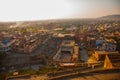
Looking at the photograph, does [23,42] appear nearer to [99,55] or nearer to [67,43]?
[67,43]

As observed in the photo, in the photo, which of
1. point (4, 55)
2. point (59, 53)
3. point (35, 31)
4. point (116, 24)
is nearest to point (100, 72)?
point (59, 53)

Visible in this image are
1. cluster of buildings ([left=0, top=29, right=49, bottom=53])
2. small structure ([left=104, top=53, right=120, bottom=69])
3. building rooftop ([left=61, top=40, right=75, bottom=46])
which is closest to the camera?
small structure ([left=104, top=53, right=120, bottom=69])

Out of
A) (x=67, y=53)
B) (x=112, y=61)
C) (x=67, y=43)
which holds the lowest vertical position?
(x=112, y=61)

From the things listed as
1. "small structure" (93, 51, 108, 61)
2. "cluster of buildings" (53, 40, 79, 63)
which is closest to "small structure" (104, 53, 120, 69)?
"small structure" (93, 51, 108, 61)

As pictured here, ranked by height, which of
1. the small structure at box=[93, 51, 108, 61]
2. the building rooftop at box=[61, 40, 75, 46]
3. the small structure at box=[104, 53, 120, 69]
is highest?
the building rooftop at box=[61, 40, 75, 46]

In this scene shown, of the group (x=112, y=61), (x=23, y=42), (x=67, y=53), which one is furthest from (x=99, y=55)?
(x=23, y=42)

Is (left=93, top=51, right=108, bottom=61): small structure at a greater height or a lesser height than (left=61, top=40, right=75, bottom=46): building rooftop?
lesser

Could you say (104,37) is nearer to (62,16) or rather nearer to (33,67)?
(62,16)

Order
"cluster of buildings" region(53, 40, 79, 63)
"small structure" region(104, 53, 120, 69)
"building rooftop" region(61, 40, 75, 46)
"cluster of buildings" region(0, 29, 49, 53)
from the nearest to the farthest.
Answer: "small structure" region(104, 53, 120, 69), "cluster of buildings" region(53, 40, 79, 63), "cluster of buildings" region(0, 29, 49, 53), "building rooftop" region(61, 40, 75, 46)

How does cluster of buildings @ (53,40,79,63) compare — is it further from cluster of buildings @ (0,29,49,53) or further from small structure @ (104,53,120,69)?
small structure @ (104,53,120,69)

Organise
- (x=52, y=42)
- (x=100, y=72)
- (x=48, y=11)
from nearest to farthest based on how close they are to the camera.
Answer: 1. (x=100, y=72)
2. (x=48, y=11)
3. (x=52, y=42)

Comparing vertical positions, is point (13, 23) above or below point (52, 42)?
above
